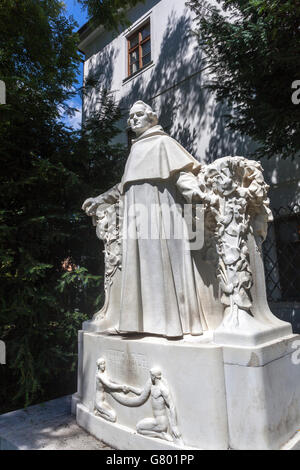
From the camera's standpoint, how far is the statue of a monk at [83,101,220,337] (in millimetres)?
2752

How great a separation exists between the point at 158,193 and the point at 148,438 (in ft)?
6.81

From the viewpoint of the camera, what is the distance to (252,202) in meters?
2.63

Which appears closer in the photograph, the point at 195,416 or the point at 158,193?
the point at 195,416

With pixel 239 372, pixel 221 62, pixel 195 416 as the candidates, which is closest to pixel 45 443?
pixel 195 416

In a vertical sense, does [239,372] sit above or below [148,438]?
above

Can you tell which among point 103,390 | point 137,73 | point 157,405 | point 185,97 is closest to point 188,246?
point 157,405

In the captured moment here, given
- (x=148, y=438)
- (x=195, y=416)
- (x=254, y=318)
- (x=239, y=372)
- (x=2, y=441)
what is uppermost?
(x=254, y=318)

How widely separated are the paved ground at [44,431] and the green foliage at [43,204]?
111 centimetres

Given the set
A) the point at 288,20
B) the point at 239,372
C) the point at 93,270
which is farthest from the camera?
the point at 93,270

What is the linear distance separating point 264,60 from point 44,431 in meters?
5.40

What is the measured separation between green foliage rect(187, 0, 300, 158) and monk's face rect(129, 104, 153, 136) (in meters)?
2.06

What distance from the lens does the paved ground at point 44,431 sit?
9.20 ft

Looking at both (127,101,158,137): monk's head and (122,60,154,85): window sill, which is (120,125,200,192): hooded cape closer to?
(127,101,158,137): monk's head

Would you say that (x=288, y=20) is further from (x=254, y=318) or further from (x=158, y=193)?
(x=254, y=318)
